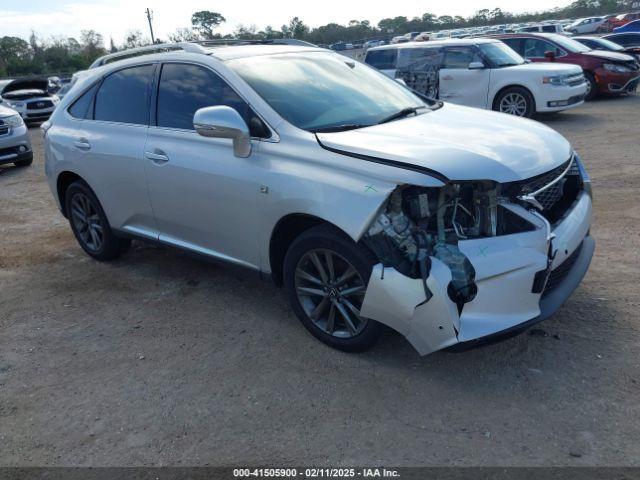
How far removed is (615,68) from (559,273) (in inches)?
529

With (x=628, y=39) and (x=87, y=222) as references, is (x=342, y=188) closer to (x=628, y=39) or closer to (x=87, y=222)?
(x=87, y=222)

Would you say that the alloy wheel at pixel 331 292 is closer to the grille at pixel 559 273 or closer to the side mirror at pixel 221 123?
the side mirror at pixel 221 123

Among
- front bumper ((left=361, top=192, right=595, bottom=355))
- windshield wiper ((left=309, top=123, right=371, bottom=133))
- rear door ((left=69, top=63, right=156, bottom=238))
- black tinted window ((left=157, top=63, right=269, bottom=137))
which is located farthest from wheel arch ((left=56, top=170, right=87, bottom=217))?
front bumper ((left=361, top=192, right=595, bottom=355))

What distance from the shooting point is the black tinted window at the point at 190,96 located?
3994mm

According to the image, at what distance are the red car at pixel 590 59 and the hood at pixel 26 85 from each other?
15492 millimetres

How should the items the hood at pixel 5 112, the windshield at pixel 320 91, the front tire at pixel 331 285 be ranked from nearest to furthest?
the front tire at pixel 331 285, the windshield at pixel 320 91, the hood at pixel 5 112

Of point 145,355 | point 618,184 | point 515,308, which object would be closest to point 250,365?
point 145,355

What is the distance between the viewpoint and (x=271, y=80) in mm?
4145

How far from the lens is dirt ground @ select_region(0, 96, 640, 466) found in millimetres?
2910

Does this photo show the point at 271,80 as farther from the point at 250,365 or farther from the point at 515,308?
the point at 515,308

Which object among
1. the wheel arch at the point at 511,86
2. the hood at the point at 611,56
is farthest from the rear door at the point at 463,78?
the hood at the point at 611,56

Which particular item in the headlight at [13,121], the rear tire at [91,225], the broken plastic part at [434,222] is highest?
the broken plastic part at [434,222]

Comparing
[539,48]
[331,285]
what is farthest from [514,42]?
[331,285]

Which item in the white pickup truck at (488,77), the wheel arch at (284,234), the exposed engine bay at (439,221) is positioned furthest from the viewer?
the white pickup truck at (488,77)
